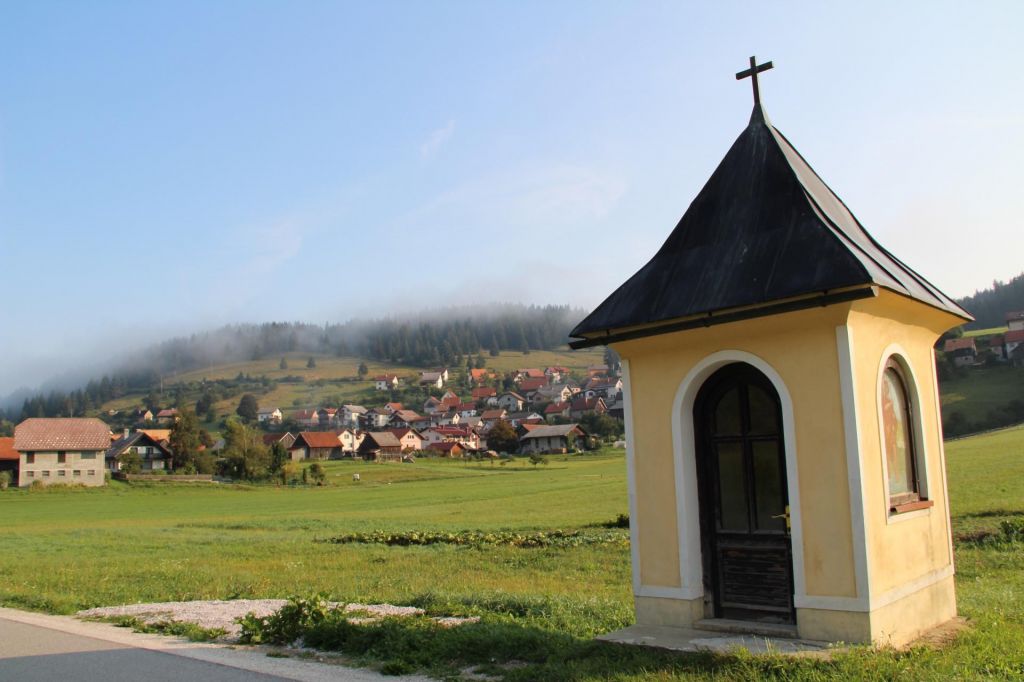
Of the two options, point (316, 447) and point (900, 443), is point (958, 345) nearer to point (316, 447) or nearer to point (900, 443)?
point (316, 447)

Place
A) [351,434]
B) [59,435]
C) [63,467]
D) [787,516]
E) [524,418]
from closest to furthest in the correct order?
[787,516] < [63,467] < [59,435] < [351,434] < [524,418]

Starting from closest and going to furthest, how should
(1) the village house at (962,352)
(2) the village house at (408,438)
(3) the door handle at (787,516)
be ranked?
(3) the door handle at (787,516), (1) the village house at (962,352), (2) the village house at (408,438)

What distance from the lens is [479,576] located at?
16609 mm

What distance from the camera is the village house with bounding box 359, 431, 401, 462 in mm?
124312

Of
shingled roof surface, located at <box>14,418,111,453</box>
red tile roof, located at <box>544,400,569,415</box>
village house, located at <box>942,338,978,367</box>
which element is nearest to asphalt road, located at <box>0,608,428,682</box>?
shingled roof surface, located at <box>14,418,111,453</box>

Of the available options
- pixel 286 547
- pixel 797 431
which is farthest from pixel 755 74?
pixel 286 547

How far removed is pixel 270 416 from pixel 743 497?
18556 centimetres

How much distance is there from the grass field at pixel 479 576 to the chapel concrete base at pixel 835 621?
0.25m

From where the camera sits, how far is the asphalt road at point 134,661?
26.7ft

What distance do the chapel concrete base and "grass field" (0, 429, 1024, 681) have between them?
0.25m

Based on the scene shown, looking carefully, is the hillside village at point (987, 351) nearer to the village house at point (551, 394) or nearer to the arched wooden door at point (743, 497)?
the village house at point (551, 394)

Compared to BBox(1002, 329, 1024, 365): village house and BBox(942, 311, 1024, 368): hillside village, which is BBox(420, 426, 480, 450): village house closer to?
BBox(942, 311, 1024, 368): hillside village

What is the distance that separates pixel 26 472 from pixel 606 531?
74.4 meters

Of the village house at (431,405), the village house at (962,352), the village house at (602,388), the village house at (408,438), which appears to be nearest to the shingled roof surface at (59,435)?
the village house at (408,438)
